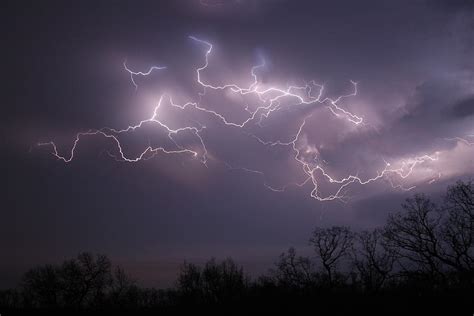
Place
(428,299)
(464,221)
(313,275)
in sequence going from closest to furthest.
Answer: (428,299), (464,221), (313,275)

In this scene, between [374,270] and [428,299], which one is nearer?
[428,299]

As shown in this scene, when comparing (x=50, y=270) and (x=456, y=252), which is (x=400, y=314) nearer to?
(x=456, y=252)

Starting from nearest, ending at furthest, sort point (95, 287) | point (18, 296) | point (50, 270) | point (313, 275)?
point (313, 275), point (95, 287), point (50, 270), point (18, 296)

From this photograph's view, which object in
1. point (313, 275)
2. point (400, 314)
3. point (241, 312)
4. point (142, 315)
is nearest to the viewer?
point (400, 314)

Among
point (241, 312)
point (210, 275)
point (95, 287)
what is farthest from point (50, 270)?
point (241, 312)

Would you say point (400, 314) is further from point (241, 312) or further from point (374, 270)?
point (374, 270)

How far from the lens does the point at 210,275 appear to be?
184 feet

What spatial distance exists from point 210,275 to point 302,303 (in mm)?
44841

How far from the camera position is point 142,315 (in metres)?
17.3

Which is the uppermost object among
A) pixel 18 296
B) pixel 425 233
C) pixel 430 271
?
pixel 425 233

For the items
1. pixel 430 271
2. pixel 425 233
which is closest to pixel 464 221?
pixel 425 233

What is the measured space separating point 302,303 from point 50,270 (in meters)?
52.8

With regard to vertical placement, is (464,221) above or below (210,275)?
above

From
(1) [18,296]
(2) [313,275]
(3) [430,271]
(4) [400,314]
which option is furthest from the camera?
(1) [18,296]
